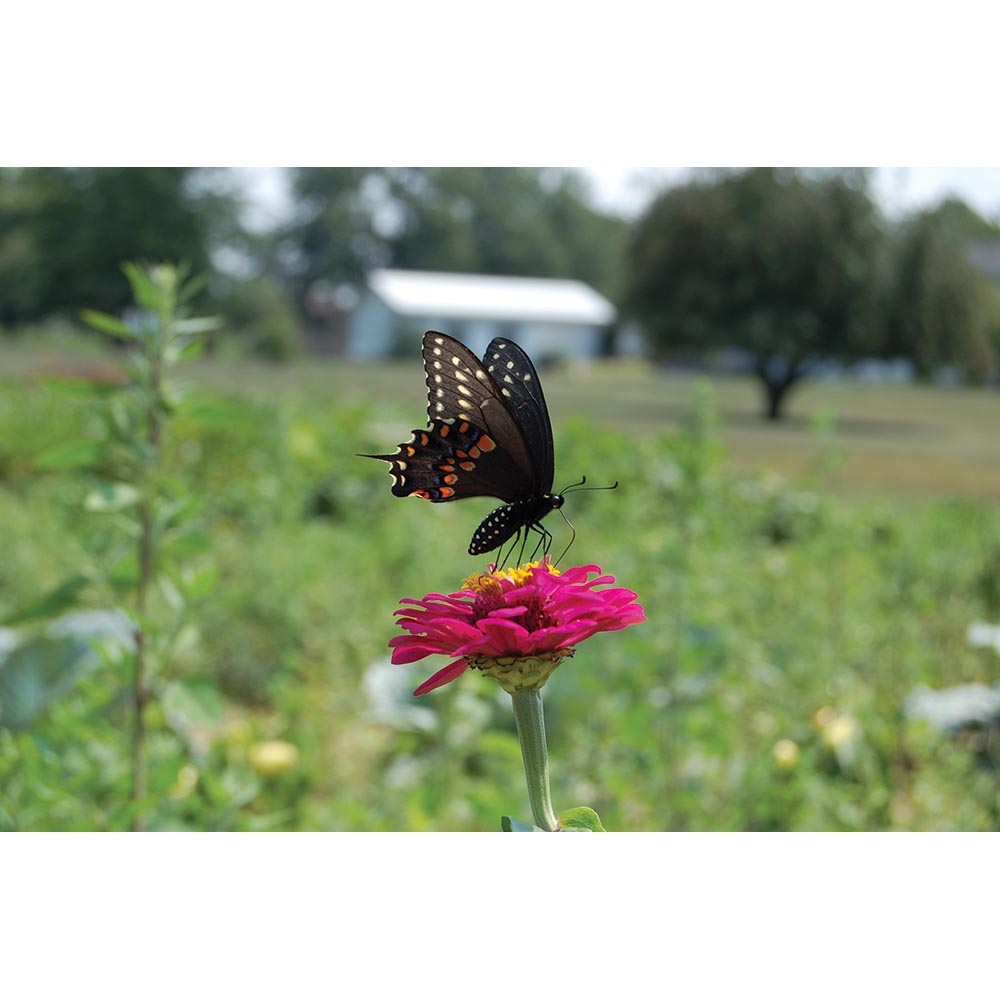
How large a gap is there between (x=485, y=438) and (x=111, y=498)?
2.07ft

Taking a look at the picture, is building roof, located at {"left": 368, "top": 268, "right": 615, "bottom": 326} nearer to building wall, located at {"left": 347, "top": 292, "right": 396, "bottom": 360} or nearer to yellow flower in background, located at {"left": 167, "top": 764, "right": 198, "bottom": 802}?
building wall, located at {"left": 347, "top": 292, "right": 396, "bottom": 360}

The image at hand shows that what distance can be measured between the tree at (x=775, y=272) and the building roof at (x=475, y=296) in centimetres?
70

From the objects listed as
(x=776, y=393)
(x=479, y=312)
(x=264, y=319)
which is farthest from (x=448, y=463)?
(x=264, y=319)

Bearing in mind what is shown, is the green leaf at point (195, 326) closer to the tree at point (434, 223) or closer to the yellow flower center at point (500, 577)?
the yellow flower center at point (500, 577)

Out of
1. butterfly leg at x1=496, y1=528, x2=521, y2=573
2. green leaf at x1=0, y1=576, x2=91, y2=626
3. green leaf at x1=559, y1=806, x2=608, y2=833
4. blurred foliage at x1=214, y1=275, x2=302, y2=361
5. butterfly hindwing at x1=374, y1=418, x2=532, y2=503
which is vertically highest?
blurred foliage at x1=214, y1=275, x2=302, y2=361

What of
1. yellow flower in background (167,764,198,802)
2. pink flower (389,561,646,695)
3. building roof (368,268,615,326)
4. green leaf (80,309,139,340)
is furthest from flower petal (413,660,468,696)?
building roof (368,268,615,326)

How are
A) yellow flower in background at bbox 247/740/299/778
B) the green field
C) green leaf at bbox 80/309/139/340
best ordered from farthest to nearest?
yellow flower in background at bbox 247/740/299/778 → the green field → green leaf at bbox 80/309/139/340

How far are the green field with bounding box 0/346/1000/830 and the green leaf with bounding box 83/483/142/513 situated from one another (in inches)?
2.1

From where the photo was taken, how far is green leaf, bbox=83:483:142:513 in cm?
84

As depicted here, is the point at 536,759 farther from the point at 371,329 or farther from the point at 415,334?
the point at 371,329

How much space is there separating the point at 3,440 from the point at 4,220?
179 cm

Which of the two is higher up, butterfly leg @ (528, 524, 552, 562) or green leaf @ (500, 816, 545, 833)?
butterfly leg @ (528, 524, 552, 562)

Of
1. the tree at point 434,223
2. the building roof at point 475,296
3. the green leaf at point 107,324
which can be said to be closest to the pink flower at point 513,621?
the green leaf at point 107,324

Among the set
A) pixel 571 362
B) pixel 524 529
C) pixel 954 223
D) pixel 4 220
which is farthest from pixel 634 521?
pixel 4 220
